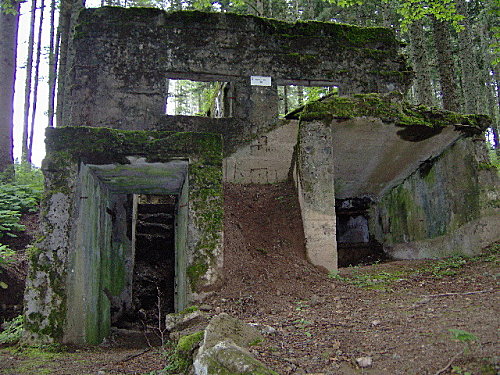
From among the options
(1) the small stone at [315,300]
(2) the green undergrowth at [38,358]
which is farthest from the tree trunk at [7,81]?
(1) the small stone at [315,300]

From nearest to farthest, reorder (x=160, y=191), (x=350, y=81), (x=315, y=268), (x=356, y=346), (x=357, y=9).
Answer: (x=356, y=346) → (x=315, y=268) → (x=160, y=191) → (x=350, y=81) → (x=357, y=9)

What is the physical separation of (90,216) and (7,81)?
7.41 m

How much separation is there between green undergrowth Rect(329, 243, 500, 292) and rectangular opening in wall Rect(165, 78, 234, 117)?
16.6ft

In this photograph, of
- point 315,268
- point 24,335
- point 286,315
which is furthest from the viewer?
point 315,268

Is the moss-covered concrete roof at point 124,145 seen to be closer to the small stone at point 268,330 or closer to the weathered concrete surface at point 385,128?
the weathered concrete surface at point 385,128

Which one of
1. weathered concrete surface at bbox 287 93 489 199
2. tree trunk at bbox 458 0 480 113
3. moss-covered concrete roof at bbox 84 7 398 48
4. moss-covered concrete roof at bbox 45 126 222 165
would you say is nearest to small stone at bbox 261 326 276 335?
moss-covered concrete roof at bbox 45 126 222 165

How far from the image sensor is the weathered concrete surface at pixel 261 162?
962cm

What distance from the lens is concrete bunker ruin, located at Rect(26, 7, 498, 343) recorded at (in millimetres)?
6285

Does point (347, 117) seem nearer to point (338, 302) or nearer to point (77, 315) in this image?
point (338, 302)

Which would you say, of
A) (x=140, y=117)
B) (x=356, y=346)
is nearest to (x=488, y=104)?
(x=140, y=117)

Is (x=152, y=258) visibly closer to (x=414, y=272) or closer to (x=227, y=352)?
(x=414, y=272)

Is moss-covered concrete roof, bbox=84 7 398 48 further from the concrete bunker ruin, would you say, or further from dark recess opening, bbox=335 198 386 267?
dark recess opening, bbox=335 198 386 267

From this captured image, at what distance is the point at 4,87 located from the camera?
1190 cm

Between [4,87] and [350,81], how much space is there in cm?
937
